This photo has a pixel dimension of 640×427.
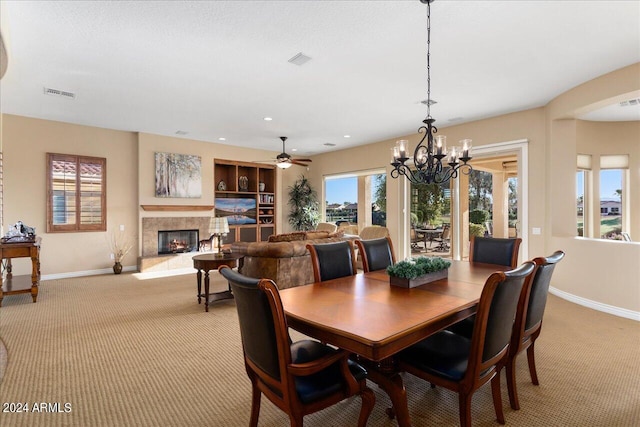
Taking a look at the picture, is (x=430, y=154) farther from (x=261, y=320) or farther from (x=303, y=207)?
(x=303, y=207)

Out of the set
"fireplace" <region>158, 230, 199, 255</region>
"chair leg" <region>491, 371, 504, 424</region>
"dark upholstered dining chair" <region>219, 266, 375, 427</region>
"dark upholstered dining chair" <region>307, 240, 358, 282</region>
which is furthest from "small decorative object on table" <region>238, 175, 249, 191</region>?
"chair leg" <region>491, 371, 504, 424</region>

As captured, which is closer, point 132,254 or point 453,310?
point 453,310

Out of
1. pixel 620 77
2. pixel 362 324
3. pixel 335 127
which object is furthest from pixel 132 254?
pixel 620 77

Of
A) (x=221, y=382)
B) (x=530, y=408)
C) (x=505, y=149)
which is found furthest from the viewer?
(x=505, y=149)

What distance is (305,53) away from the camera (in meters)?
3.33

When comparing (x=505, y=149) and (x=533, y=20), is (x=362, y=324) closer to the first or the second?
(x=533, y=20)

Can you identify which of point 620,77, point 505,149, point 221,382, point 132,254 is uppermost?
point 620,77

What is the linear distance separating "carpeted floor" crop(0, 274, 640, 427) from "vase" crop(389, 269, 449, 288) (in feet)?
2.59

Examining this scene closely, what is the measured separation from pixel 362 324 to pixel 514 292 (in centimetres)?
89

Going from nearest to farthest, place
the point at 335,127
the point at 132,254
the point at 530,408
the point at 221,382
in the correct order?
the point at 530,408, the point at 221,382, the point at 335,127, the point at 132,254

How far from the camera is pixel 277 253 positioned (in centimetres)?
475

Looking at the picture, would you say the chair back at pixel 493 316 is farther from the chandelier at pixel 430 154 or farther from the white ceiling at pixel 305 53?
the white ceiling at pixel 305 53

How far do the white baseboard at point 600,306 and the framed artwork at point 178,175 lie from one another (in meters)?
7.11

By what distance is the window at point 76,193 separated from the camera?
19.9 ft
